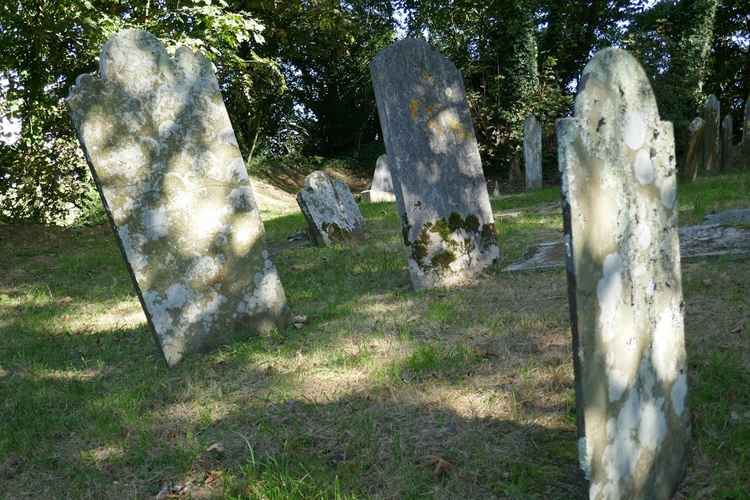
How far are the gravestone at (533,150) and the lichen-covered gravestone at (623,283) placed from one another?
13179 millimetres

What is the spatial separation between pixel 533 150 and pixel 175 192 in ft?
40.2

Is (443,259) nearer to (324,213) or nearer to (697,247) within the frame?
(697,247)

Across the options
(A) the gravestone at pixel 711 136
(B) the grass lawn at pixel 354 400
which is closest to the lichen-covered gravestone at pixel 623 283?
(B) the grass lawn at pixel 354 400

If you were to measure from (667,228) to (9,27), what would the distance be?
39.9 ft

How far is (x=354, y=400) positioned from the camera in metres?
3.37

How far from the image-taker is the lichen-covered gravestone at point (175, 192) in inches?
169

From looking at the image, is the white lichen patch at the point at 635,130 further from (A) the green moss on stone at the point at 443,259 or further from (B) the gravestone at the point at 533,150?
(B) the gravestone at the point at 533,150

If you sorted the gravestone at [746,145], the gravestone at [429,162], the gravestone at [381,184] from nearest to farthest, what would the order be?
the gravestone at [429,162] < the gravestone at [746,145] < the gravestone at [381,184]

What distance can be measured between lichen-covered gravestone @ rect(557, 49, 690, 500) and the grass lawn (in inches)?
14.6

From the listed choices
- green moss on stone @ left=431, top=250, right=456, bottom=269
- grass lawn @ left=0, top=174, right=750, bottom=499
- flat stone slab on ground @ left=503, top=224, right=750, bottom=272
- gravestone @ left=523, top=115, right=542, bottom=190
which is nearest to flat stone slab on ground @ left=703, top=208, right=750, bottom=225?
flat stone slab on ground @ left=503, top=224, right=750, bottom=272

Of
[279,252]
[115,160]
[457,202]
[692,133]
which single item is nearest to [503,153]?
[692,133]

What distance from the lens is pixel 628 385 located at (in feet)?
6.93

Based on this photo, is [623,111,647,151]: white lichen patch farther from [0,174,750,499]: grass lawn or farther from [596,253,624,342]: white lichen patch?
[0,174,750,499]: grass lawn

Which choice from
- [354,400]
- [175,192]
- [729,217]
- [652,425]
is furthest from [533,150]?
[652,425]
